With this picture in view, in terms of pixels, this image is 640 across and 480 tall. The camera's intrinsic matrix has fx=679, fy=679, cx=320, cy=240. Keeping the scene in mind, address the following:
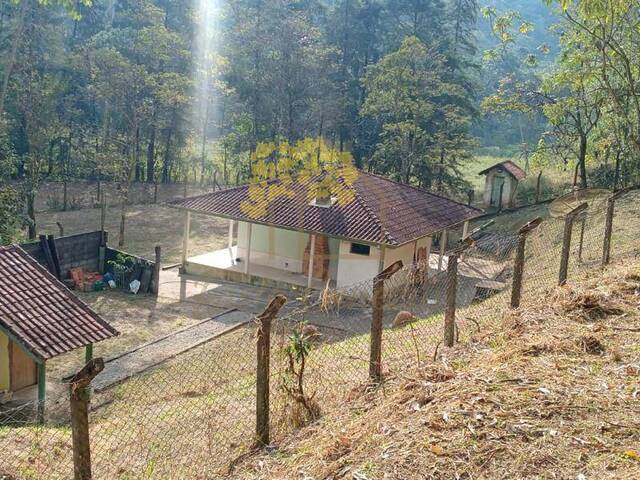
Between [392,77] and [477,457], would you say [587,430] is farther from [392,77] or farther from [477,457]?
[392,77]

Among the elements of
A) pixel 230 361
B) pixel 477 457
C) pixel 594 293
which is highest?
Result: pixel 594 293

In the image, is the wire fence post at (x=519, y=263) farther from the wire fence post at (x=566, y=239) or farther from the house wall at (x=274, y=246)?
the house wall at (x=274, y=246)

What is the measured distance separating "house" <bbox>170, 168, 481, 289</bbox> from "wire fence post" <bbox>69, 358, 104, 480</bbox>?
45.6 feet

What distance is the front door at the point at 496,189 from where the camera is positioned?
3250 centimetres

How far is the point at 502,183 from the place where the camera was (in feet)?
107

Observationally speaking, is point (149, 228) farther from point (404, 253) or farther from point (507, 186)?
point (507, 186)

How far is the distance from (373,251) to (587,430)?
14582 millimetres

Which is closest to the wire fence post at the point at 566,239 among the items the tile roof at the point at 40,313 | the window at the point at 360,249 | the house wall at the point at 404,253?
the tile roof at the point at 40,313

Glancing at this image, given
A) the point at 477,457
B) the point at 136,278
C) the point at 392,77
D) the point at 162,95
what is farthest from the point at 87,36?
the point at 477,457

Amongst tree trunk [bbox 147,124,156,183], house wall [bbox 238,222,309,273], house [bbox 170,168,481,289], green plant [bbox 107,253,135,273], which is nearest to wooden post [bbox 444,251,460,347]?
house [bbox 170,168,481,289]

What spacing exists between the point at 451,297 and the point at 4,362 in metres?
7.10

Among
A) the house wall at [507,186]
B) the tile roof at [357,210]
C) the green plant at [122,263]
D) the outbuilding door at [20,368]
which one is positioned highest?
the house wall at [507,186]

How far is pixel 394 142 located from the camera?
3203 cm

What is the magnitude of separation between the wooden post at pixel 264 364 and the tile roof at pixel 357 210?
41.8 feet
